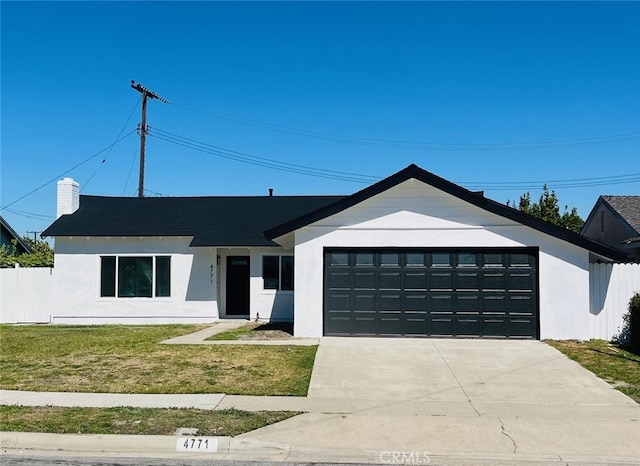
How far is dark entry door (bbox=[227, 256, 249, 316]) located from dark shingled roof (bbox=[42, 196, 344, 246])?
1420 mm

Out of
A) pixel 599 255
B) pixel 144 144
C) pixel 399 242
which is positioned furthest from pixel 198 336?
pixel 144 144

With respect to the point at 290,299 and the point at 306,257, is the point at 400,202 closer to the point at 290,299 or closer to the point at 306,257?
the point at 306,257

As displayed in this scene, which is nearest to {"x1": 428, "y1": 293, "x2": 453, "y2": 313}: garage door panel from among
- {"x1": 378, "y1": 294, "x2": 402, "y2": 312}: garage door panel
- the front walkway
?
{"x1": 378, "y1": 294, "x2": 402, "y2": 312}: garage door panel

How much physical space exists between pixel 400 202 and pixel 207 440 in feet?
32.2

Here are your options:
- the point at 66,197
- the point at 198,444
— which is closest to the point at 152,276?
the point at 66,197

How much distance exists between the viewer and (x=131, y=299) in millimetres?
19250

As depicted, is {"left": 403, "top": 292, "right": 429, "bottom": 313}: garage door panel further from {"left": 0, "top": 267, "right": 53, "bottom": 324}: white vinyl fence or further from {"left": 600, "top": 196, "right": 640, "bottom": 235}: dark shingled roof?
{"left": 0, "top": 267, "right": 53, "bottom": 324}: white vinyl fence

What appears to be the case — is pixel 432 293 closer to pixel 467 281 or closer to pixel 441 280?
pixel 441 280

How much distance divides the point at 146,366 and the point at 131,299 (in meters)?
9.15

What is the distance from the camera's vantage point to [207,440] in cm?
630

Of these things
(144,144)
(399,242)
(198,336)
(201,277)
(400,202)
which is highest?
(144,144)

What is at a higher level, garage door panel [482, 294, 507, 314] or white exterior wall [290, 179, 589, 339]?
white exterior wall [290, 179, 589, 339]

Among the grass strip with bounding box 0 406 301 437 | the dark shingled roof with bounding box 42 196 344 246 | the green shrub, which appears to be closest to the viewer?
the grass strip with bounding box 0 406 301 437

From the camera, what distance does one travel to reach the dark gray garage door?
47.0 ft
